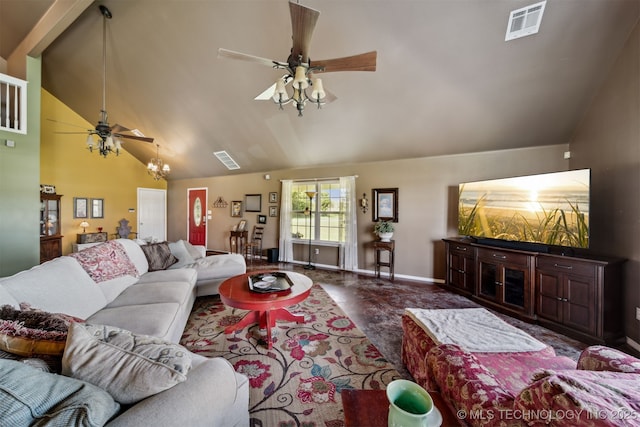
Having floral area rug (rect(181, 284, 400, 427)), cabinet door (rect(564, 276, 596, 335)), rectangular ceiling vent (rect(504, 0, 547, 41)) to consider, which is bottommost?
floral area rug (rect(181, 284, 400, 427))

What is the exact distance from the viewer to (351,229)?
496 cm

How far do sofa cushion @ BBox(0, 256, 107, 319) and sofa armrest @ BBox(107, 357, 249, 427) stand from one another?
1.38 metres

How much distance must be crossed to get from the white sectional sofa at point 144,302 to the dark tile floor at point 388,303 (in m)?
1.53

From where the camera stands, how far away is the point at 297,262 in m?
5.76

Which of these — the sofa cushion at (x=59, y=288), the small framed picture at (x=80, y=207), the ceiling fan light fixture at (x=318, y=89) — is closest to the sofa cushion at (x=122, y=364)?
the sofa cushion at (x=59, y=288)

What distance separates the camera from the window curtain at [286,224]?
18.7 feet

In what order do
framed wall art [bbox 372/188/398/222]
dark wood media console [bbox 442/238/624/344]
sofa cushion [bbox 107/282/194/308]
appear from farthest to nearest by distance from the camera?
framed wall art [bbox 372/188/398/222] < dark wood media console [bbox 442/238/624/344] < sofa cushion [bbox 107/282/194/308]

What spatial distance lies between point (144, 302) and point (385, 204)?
4.02 m

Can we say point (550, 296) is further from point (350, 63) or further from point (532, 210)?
point (350, 63)

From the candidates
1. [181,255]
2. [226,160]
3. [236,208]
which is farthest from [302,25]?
[236,208]

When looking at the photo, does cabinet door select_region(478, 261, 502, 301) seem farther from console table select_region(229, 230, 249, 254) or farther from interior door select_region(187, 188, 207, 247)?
interior door select_region(187, 188, 207, 247)

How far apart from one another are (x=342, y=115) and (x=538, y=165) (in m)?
3.12

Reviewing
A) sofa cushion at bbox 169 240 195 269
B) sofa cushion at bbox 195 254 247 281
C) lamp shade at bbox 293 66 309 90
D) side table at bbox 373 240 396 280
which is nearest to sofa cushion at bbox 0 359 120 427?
lamp shade at bbox 293 66 309 90

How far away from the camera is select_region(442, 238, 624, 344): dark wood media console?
7.59 feet
